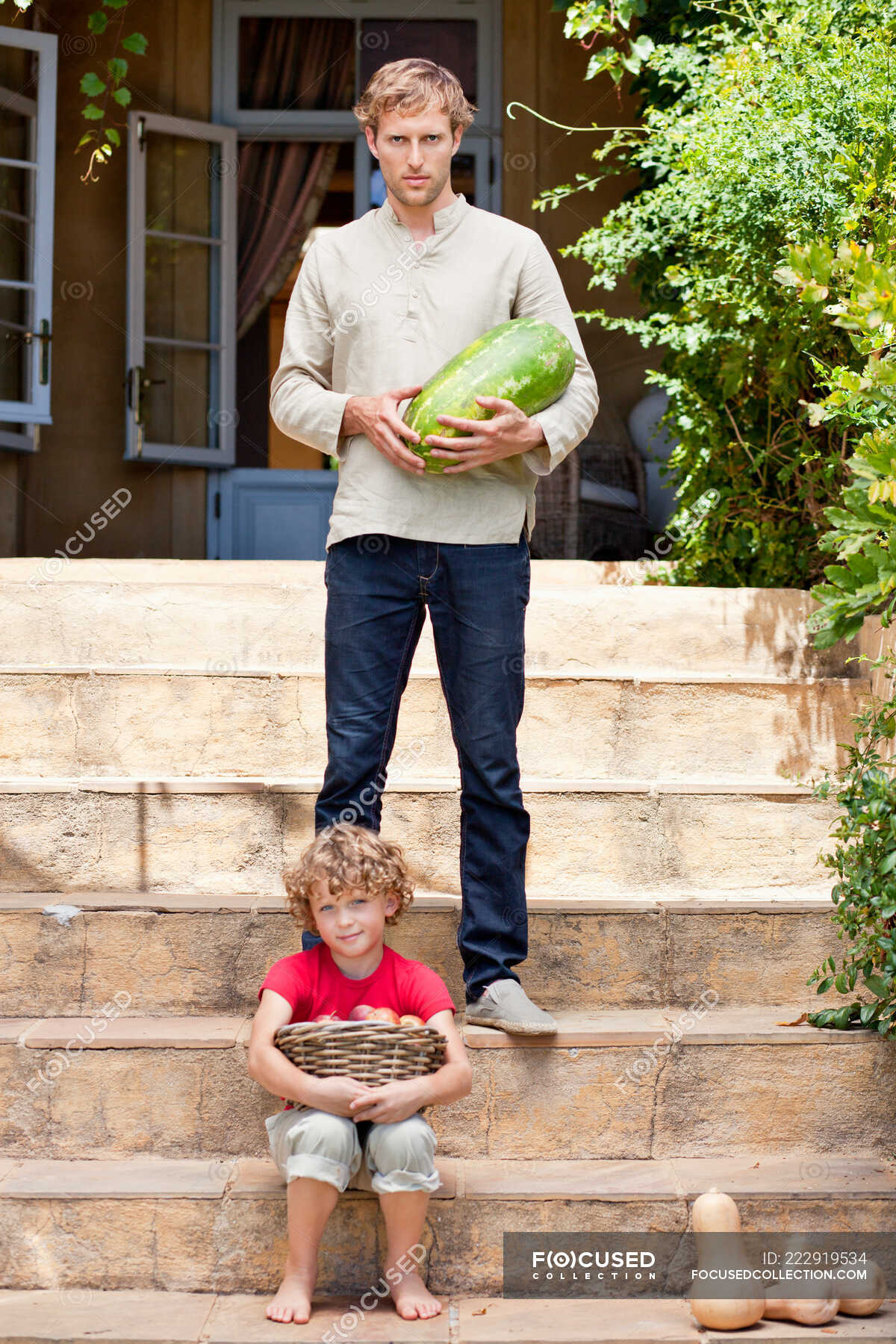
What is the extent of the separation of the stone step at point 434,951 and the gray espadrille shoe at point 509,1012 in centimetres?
24

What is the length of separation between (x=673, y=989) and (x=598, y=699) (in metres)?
0.93

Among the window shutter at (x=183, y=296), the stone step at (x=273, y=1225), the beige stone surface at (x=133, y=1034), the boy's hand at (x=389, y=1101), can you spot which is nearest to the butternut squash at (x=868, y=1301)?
the stone step at (x=273, y=1225)

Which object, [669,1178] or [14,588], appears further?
[14,588]

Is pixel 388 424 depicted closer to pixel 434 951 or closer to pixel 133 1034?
pixel 434 951

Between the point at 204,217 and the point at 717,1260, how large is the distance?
6198mm

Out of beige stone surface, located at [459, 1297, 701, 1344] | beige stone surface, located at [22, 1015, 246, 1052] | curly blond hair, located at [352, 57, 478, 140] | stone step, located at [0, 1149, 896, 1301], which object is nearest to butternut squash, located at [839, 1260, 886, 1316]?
stone step, located at [0, 1149, 896, 1301]

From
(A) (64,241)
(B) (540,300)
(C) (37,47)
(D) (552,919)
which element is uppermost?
(C) (37,47)

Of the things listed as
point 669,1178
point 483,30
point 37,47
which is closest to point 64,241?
point 37,47

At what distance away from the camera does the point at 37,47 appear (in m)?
6.41

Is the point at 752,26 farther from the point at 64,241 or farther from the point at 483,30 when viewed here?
the point at 64,241

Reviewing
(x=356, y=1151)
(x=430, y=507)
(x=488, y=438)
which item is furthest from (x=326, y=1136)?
(x=488, y=438)

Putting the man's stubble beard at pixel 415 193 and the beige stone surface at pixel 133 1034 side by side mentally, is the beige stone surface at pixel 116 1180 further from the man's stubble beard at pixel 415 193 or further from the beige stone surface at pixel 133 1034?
the man's stubble beard at pixel 415 193

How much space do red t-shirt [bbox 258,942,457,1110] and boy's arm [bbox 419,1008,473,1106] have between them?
9cm

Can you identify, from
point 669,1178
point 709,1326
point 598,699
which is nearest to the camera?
point 709,1326
